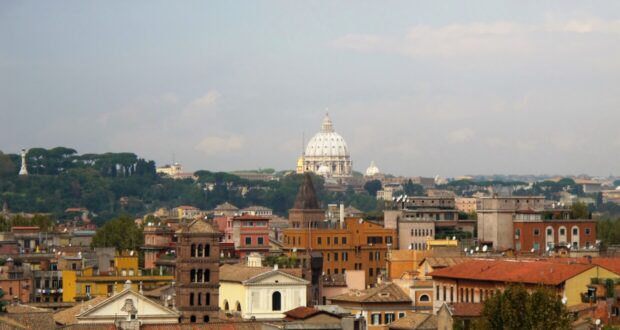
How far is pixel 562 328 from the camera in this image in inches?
2110

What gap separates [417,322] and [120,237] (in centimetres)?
5736

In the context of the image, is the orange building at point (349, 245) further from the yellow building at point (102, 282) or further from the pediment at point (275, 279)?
the pediment at point (275, 279)

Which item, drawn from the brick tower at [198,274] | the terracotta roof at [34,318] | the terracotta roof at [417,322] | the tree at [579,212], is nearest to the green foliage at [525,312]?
the terracotta roof at [417,322]

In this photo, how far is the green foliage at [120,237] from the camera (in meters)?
114

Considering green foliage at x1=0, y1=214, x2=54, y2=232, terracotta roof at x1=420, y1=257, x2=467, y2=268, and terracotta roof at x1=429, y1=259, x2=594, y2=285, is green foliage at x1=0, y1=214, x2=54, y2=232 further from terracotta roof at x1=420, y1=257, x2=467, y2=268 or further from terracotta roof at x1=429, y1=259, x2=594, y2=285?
terracotta roof at x1=429, y1=259, x2=594, y2=285

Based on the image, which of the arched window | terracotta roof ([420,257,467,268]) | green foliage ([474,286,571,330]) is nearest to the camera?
green foliage ([474,286,571,330])

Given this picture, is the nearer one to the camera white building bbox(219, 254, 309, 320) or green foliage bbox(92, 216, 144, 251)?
white building bbox(219, 254, 309, 320)

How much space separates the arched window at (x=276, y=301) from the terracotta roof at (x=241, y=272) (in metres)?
1.02

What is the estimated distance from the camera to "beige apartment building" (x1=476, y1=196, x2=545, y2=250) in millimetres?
107375

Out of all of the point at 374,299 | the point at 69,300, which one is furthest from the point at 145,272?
the point at 374,299

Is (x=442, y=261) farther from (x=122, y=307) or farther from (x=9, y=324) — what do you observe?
(x=9, y=324)

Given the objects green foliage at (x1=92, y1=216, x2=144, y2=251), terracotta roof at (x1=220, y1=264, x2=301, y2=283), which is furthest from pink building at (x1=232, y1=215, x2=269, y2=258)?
terracotta roof at (x1=220, y1=264, x2=301, y2=283)

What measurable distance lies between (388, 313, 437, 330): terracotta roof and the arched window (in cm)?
1168

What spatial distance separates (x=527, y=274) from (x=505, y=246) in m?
37.3
